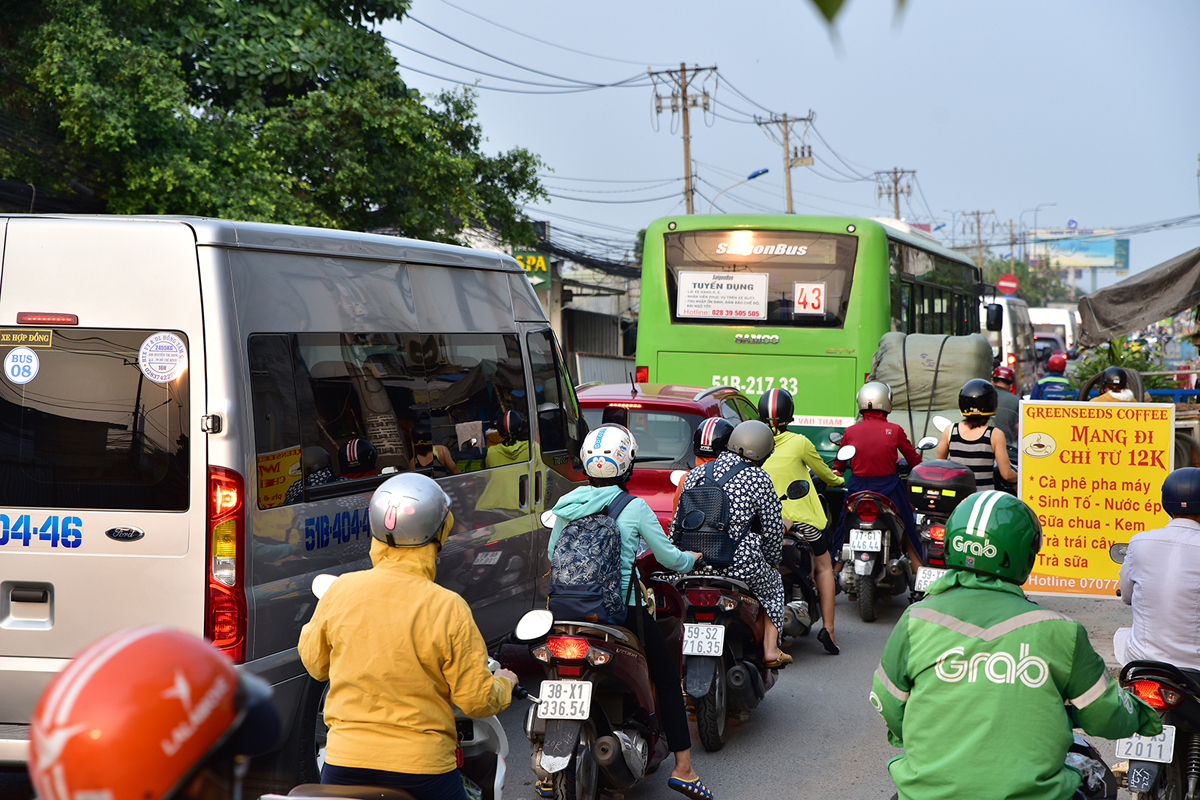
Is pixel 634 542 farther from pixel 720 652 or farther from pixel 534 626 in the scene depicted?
pixel 720 652

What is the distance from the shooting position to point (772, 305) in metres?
12.5

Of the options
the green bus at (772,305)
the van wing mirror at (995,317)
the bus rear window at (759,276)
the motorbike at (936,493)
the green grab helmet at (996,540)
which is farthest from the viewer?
the van wing mirror at (995,317)

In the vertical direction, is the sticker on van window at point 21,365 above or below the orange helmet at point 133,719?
above

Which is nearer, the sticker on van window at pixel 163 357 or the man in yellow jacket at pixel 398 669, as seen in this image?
the man in yellow jacket at pixel 398 669

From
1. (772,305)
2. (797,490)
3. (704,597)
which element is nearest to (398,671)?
(704,597)

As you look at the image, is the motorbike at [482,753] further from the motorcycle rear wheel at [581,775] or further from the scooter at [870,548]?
the scooter at [870,548]

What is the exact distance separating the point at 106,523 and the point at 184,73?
1202cm

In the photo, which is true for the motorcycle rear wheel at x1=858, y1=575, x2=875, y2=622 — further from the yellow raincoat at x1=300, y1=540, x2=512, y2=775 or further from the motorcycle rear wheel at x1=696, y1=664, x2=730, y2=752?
the yellow raincoat at x1=300, y1=540, x2=512, y2=775

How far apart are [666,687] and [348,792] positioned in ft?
6.68

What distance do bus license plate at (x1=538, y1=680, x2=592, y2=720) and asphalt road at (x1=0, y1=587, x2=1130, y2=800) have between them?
1024 millimetres

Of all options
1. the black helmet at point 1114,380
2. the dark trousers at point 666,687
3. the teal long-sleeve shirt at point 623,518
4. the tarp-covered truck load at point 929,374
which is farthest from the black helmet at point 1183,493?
the tarp-covered truck load at point 929,374

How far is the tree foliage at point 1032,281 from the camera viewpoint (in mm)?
90194

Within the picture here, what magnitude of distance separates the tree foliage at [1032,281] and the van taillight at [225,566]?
8543 cm

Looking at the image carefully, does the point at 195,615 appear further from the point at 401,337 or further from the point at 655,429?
the point at 655,429
